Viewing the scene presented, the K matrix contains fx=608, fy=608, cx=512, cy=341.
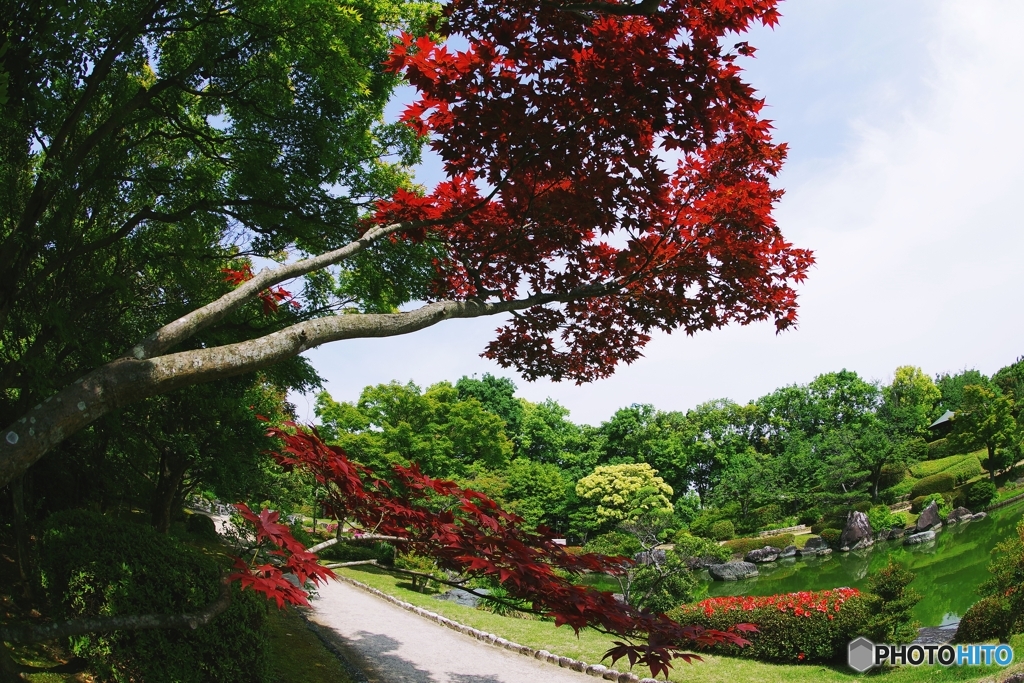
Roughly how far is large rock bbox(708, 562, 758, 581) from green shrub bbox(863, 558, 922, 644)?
13.8 meters

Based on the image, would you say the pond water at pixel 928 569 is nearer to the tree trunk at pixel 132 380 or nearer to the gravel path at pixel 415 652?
the gravel path at pixel 415 652

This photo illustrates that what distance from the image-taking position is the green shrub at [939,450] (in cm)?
3616

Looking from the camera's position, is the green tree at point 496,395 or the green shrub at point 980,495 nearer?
the green shrub at point 980,495

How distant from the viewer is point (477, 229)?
4.70 m

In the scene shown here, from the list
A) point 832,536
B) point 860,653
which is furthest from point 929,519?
point 860,653

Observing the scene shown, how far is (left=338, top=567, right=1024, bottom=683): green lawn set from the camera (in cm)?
642

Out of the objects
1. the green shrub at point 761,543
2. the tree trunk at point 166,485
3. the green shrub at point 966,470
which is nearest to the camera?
the tree trunk at point 166,485

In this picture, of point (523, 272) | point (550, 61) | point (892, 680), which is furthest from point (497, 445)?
point (550, 61)

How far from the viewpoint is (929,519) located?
2288 centimetres

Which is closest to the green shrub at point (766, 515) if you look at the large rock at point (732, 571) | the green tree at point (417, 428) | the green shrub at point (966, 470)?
the green shrub at point (966, 470)

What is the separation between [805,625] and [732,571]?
1427cm

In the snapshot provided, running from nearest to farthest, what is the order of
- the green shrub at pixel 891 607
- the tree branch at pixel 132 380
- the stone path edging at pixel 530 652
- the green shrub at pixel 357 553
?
1. the tree branch at pixel 132 380
2. the stone path edging at pixel 530 652
3. the green shrub at pixel 891 607
4. the green shrub at pixel 357 553

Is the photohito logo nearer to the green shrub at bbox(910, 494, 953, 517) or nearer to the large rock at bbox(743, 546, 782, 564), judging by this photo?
the large rock at bbox(743, 546, 782, 564)

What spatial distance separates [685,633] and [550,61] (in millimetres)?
3155
